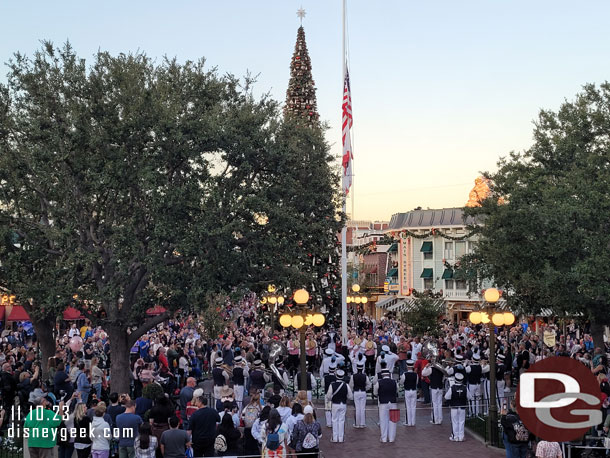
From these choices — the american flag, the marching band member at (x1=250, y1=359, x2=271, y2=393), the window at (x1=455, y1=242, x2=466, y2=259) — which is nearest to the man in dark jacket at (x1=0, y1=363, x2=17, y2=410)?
the marching band member at (x1=250, y1=359, x2=271, y2=393)

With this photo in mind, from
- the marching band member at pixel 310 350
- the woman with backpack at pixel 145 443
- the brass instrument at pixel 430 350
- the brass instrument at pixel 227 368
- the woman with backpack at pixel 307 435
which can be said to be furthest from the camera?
the marching band member at pixel 310 350

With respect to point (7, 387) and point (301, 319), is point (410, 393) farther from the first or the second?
point (7, 387)

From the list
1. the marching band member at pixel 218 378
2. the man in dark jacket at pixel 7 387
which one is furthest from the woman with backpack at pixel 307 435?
the man in dark jacket at pixel 7 387

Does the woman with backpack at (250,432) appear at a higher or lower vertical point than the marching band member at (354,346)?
lower

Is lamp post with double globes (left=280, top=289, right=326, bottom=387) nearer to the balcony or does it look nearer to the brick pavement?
the brick pavement

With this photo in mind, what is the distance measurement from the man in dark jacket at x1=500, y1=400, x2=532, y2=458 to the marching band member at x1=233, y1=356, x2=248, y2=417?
348 inches

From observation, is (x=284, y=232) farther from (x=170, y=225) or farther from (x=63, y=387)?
(x=63, y=387)

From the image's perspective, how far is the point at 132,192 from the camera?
75.4 feet

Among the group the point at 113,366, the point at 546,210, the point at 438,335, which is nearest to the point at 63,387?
the point at 113,366

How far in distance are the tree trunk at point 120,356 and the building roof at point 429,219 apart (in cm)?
4659

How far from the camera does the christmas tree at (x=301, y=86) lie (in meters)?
46.0

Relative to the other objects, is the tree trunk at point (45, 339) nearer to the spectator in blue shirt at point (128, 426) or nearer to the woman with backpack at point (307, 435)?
the spectator in blue shirt at point (128, 426)

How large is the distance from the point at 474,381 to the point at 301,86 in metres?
28.8

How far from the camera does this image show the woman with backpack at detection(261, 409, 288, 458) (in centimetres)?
1346
